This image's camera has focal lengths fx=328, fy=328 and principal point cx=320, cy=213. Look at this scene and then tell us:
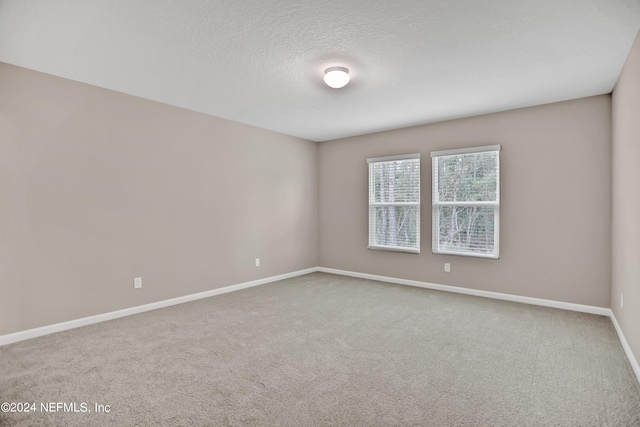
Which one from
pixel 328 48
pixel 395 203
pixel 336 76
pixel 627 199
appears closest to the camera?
pixel 328 48

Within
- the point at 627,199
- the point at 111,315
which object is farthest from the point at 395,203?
the point at 111,315

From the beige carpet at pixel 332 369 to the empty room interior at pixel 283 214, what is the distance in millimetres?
21

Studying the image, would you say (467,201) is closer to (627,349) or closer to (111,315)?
(627,349)

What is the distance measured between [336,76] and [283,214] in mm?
3056

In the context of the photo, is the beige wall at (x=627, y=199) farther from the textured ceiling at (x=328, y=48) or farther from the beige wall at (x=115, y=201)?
the beige wall at (x=115, y=201)

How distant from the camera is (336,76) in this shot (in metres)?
3.03

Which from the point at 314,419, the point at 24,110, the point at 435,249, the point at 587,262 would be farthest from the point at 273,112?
the point at 587,262

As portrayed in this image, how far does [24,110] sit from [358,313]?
3889mm

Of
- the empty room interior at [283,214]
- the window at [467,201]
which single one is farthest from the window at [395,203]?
the window at [467,201]

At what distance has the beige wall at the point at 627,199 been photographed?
96.7 inches

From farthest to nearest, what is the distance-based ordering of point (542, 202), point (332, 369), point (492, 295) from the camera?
1. point (492, 295)
2. point (542, 202)
3. point (332, 369)

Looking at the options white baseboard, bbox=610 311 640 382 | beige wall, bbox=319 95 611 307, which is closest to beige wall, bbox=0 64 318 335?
beige wall, bbox=319 95 611 307

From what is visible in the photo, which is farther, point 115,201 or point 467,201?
point 467,201

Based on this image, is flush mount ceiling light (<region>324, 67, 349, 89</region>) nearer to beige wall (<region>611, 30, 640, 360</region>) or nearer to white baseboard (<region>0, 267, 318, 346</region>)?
beige wall (<region>611, 30, 640, 360</region>)
